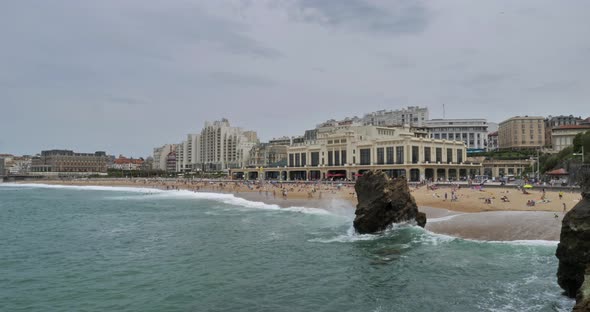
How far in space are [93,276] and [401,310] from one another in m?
15.1

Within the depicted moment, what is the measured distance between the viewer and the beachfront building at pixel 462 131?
531 ft

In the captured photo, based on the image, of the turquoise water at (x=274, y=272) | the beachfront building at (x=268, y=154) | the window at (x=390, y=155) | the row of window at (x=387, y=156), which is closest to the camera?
the turquoise water at (x=274, y=272)

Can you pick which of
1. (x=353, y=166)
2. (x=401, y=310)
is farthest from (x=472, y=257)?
(x=353, y=166)

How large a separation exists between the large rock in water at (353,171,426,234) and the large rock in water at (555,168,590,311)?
657 inches

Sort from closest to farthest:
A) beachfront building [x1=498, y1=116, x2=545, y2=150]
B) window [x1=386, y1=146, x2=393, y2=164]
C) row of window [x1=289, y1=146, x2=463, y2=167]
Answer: row of window [x1=289, y1=146, x2=463, y2=167]
window [x1=386, y1=146, x2=393, y2=164]
beachfront building [x1=498, y1=116, x2=545, y2=150]

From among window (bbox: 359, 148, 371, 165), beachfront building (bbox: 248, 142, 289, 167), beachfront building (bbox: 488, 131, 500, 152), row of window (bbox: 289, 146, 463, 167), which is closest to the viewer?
row of window (bbox: 289, 146, 463, 167)

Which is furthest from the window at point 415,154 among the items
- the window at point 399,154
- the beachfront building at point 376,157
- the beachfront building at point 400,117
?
the beachfront building at point 400,117

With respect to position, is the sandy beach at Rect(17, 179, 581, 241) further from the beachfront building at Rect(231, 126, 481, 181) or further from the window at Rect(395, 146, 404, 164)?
the window at Rect(395, 146, 404, 164)

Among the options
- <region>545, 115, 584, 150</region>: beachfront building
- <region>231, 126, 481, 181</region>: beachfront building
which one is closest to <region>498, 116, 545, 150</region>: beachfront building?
<region>545, 115, 584, 150</region>: beachfront building

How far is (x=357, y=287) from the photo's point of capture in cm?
1834

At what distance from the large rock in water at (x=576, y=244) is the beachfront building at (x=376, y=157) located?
77.8 m

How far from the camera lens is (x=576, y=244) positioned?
13.8m

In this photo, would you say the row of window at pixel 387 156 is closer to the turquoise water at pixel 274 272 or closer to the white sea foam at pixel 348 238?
the turquoise water at pixel 274 272

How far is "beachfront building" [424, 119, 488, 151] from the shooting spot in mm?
161750
